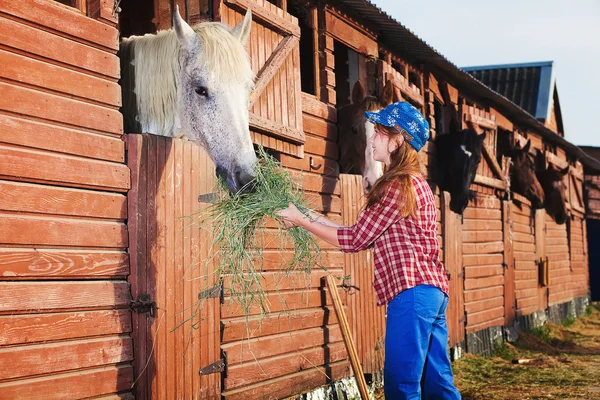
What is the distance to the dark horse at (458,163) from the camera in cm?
1038

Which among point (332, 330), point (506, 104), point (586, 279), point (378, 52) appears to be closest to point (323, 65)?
point (378, 52)

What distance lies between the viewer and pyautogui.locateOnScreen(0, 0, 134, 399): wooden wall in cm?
377

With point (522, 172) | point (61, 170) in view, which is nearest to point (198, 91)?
point (61, 170)

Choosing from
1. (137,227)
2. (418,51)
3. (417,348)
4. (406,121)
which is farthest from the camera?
(418,51)

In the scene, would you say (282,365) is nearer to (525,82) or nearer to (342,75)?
(342,75)

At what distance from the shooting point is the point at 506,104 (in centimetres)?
1393

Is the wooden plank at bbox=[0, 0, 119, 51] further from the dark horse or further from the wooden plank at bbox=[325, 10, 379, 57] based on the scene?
the dark horse

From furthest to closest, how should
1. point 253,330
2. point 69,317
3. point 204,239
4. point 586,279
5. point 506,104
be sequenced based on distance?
point 586,279 → point 506,104 → point 253,330 → point 204,239 → point 69,317

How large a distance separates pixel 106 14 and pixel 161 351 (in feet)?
7.05

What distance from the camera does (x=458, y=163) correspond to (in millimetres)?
10383

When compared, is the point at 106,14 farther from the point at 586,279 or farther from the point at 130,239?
the point at 586,279

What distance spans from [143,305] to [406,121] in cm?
201

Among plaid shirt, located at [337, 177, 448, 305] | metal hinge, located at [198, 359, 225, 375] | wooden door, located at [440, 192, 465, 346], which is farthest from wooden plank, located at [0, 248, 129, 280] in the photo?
wooden door, located at [440, 192, 465, 346]

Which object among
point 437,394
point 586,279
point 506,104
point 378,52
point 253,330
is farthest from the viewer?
point 586,279
